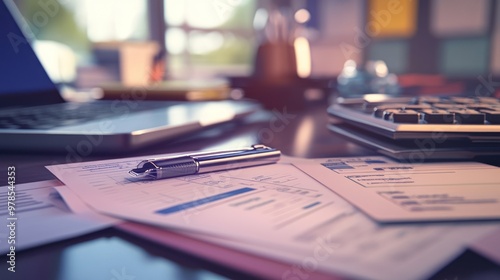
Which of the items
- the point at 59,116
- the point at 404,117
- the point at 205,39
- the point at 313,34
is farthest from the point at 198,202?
the point at 205,39

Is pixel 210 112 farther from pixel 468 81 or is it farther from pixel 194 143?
pixel 468 81

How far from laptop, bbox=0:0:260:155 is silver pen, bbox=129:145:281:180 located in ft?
0.32

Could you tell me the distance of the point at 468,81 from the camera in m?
2.97

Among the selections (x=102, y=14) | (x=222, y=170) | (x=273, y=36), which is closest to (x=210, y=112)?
(x=222, y=170)

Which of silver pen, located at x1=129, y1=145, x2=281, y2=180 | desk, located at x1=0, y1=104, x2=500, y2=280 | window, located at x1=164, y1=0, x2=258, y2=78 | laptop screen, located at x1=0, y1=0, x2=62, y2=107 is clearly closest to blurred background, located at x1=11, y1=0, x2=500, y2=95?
window, located at x1=164, y1=0, x2=258, y2=78

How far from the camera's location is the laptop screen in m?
0.67

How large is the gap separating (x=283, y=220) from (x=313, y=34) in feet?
12.2

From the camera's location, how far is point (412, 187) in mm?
312

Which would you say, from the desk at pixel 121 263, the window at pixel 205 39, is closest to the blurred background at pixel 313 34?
the window at pixel 205 39

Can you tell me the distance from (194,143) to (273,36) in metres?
0.70

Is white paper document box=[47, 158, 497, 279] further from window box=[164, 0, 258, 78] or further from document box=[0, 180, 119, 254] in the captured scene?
window box=[164, 0, 258, 78]

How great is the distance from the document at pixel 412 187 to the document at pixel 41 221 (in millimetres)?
154

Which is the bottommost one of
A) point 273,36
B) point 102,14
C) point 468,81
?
point 468,81

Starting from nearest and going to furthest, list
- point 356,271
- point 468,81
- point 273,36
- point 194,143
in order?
point 356,271 < point 194,143 < point 273,36 < point 468,81
